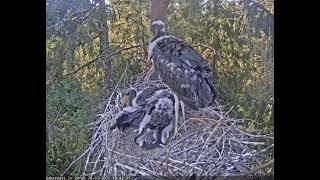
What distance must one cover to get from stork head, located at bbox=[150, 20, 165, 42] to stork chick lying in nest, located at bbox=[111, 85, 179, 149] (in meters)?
0.33

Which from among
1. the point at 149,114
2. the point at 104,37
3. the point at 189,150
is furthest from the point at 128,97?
the point at 189,150

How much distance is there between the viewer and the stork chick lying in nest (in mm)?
3199

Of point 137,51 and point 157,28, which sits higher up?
point 157,28

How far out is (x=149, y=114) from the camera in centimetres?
323

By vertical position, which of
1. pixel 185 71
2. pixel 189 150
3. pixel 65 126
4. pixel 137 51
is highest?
pixel 137 51

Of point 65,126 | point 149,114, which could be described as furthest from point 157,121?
point 65,126

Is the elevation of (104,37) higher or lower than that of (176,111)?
higher

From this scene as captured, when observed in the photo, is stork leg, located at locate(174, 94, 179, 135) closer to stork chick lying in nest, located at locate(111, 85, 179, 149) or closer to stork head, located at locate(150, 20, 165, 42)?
stork chick lying in nest, located at locate(111, 85, 179, 149)

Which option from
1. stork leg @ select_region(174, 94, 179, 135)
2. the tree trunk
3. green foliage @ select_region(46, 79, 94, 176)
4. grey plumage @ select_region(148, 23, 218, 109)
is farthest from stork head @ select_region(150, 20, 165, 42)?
green foliage @ select_region(46, 79, 94, 176)

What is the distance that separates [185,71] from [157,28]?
0.32 m

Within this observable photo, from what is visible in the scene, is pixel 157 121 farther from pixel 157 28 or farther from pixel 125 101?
pixel 157 28

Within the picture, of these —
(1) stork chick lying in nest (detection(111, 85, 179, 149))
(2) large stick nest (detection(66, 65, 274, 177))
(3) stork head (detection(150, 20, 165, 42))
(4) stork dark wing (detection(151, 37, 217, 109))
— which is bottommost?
(2) large stick nest (detection(66, 65, 274, 177))

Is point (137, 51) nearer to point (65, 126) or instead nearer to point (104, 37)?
point (104, 37)

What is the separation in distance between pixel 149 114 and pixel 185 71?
1.17 ft
